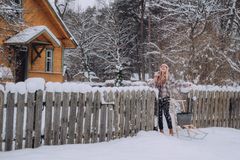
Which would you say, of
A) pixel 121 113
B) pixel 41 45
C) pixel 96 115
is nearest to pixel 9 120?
pixel 96 115

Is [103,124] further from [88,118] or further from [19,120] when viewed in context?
[19,120]

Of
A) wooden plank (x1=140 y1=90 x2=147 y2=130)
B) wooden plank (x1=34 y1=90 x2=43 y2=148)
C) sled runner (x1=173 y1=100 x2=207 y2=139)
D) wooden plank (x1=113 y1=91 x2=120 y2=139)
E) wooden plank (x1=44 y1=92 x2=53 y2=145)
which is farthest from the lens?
wooden plank (x1=140 y1=90 x2=147 y2=130)

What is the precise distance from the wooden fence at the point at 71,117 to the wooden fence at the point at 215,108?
212 centimetres

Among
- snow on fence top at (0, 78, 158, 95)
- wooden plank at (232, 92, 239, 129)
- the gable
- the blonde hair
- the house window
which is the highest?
the gable

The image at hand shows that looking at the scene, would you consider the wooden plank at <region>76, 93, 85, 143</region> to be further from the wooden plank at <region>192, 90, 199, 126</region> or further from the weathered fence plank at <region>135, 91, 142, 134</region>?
the wooden plank at <region>192, 90, 199, 126</region>

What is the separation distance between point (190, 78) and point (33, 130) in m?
10.3

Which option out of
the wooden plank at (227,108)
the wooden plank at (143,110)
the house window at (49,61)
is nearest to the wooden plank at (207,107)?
the wooden plank at (227,108)

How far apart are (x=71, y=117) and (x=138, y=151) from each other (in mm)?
1754

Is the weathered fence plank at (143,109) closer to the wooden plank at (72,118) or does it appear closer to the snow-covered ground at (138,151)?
the snow-covered ground at (138,151)

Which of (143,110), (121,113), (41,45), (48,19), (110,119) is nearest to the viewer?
(110,119)

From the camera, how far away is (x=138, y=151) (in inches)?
309

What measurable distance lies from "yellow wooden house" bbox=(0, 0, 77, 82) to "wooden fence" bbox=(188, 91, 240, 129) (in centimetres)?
1299

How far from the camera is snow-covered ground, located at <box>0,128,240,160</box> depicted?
7.12m

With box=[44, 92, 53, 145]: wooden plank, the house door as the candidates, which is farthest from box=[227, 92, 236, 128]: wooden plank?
the house door
